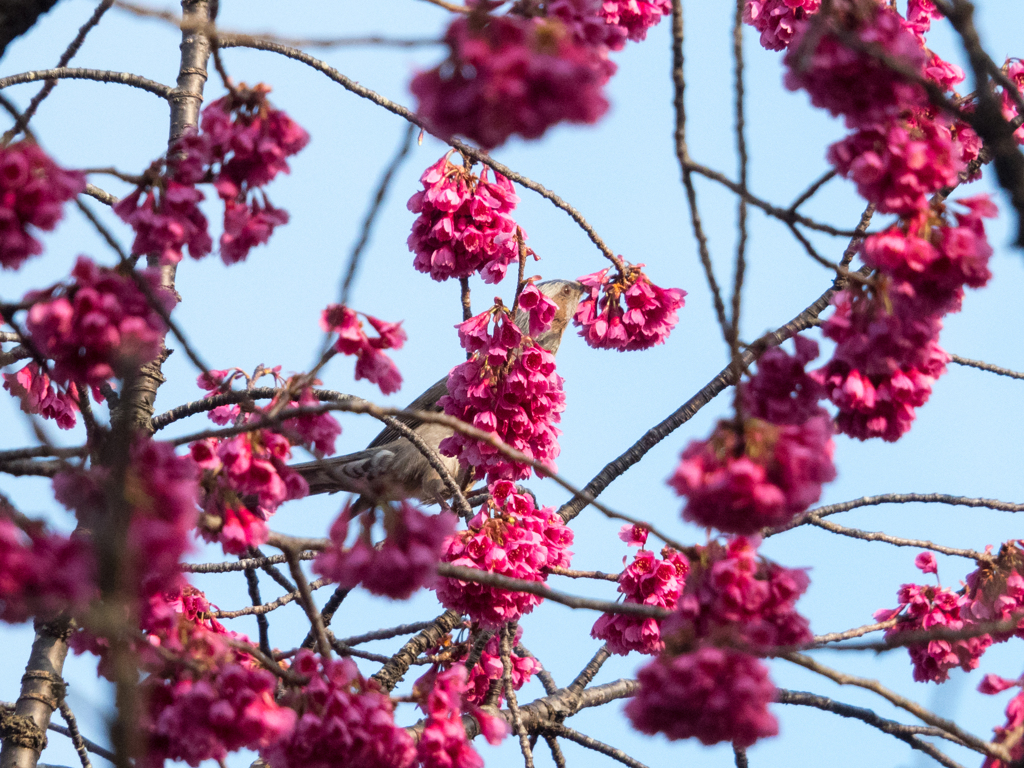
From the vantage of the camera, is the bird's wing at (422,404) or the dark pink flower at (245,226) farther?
the bird's wing at (422,404)

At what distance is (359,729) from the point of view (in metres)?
2.04

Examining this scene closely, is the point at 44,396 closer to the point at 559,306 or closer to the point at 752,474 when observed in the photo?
the point at 752,474

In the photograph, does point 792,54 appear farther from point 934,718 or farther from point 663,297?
point 663,297

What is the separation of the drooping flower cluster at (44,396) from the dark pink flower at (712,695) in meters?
2.45

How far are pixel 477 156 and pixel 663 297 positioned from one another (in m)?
0.89

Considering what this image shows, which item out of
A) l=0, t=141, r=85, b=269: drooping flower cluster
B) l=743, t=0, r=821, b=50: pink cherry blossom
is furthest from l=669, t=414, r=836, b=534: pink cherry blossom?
l=743, t=0, r=821, b=50: pink cherry blossom

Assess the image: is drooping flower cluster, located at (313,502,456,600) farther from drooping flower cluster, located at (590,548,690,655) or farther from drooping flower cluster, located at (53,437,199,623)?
drooping flower cluster, located at (590,548,690,655)

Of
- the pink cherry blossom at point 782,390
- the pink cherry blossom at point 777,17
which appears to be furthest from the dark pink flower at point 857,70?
the pink cherry blossom at point 777,17

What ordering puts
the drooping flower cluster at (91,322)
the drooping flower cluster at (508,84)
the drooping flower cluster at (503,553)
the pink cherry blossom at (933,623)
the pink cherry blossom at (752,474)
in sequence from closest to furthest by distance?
the drooping flower cluster at (508,84), the pink cherry blossom at (752,474), the drooping flower cluster at (91,322), the drooping flower cluster at (503,553), the pink cherry blossom at (933,623)

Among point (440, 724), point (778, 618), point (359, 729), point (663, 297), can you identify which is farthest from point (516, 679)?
point (778, 618)

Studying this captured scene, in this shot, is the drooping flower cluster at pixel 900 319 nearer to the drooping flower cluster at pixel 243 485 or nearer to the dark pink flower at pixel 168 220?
the drooping flower cluster at pixel 243 485

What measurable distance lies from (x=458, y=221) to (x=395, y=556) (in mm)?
2108

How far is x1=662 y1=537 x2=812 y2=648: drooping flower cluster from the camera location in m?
1.79

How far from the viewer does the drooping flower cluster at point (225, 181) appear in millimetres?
1977
